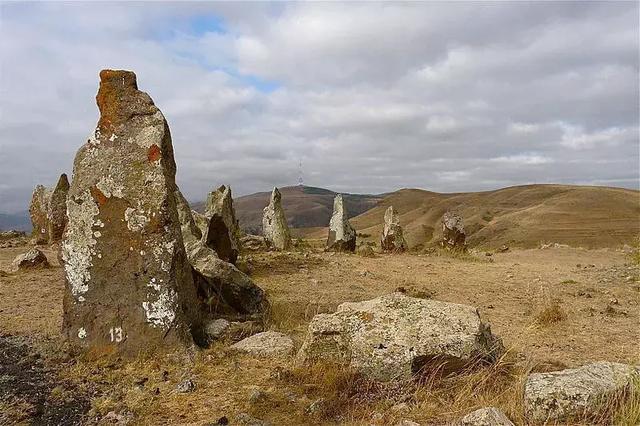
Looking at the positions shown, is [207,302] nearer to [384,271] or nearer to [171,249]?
[171,249]

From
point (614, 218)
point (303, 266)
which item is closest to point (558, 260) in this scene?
point (303, 266)

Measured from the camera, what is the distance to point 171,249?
736cm

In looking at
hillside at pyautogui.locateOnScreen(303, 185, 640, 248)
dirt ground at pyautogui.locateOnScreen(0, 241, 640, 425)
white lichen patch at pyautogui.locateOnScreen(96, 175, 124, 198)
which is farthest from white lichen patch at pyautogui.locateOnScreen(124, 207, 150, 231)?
hillside at pyautogui.locateOnScreen(303, 185, 640, 248)

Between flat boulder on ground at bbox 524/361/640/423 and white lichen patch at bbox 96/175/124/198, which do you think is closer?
flat boulder on ground at bbox 524/361/640/423

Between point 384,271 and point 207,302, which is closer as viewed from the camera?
point 207,302

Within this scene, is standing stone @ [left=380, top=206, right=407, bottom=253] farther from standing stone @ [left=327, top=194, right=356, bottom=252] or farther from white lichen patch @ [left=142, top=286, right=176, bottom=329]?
white lichen patch @ [left=142, top=286, right=176, bottom=329]

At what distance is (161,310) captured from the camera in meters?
7.21

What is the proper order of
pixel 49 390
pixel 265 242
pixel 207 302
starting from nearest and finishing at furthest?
pixel 49 390
pixel 207 302
pixel 265 242

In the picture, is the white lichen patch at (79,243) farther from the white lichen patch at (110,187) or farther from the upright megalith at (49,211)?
the upright megalith at (49,211)

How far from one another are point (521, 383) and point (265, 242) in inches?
680

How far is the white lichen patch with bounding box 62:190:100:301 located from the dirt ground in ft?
2.78

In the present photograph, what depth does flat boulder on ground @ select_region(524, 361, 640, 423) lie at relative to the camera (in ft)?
15.6

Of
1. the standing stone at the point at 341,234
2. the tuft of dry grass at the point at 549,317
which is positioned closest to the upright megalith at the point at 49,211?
the standing stone at the point at 341,234

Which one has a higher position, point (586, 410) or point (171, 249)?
point (171, 249)
